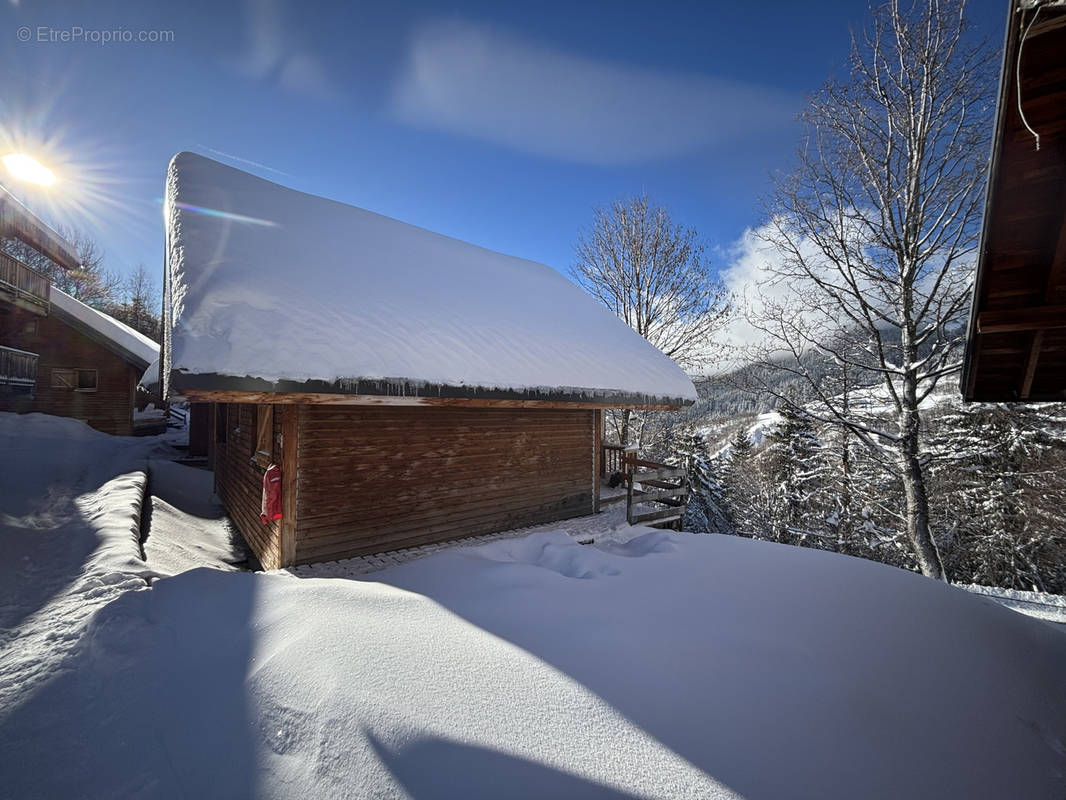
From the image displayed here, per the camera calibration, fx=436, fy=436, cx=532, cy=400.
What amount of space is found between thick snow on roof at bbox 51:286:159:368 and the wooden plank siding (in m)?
15.6

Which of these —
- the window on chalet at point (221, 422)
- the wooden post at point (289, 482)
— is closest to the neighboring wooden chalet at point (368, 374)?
the wooden post at point (289, 482)

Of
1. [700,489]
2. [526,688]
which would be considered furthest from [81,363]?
[700,489]

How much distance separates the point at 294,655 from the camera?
280cm

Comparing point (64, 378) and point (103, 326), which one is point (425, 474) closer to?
point (103, 326)

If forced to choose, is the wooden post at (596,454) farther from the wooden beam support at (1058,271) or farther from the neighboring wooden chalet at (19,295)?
the neighboring wooden chalet at (19,295)

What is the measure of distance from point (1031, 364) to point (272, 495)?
8.93 metres

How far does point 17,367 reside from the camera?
42.1 feet

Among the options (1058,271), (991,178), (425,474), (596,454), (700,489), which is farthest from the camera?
(700,489)

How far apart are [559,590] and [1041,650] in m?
3.88

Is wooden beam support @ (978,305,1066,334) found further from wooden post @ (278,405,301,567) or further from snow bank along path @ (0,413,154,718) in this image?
snow bank along path @ (0,413,154,718)

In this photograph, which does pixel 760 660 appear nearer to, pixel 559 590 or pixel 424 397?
pixel 559 590

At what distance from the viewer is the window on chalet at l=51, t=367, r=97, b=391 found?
51.9 feet

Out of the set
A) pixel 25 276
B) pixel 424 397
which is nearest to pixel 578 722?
pixel 424 397

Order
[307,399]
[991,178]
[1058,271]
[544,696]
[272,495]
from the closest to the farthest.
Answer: [544,696], [991,178], [1058,271], [307,399], [272,495]
